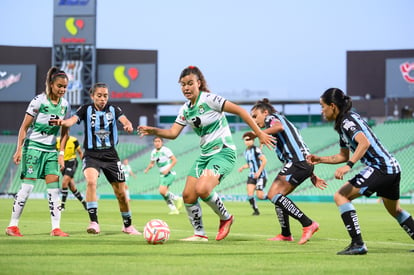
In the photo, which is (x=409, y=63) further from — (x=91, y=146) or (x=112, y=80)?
(x=91, y=146)

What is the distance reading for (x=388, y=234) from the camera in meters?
12.3

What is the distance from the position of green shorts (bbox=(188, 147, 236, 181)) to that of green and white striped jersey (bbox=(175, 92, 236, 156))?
0.23 feet

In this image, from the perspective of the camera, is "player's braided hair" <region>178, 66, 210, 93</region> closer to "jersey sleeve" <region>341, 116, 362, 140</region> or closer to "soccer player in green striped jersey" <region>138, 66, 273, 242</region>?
"soccer player in green striped jersey" <region>138, 66, 273, 242</region>

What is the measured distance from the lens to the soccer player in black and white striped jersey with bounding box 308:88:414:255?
7.91 m

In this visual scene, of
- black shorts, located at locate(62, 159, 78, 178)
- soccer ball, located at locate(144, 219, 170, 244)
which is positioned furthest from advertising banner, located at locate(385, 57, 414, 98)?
soccer ball, located at locate(144, 219, 170, 244)

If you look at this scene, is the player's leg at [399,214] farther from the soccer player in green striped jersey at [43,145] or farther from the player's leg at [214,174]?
the soccer player in green striped jersey at [43,145]

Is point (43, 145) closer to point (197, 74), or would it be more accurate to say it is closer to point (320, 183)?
point (197, 74)

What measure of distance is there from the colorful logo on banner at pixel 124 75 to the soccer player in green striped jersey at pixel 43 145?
153 feet

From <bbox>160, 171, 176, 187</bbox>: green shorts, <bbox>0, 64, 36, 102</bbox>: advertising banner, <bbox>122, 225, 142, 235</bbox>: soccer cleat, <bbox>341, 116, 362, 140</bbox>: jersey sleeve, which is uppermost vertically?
<bbox>0, 64, 36, 102</bbox>: advertising banner

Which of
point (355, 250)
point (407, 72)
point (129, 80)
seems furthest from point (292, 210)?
point (129, 80)

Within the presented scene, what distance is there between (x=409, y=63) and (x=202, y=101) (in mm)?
47073

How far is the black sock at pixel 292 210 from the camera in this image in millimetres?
9938

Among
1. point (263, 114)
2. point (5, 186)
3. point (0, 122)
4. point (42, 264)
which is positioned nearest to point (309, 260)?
point (42, 264)

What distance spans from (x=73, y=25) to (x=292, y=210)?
47446mm
